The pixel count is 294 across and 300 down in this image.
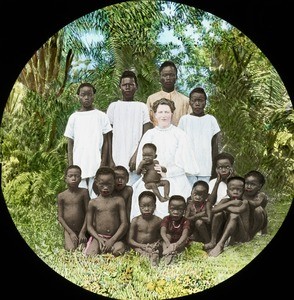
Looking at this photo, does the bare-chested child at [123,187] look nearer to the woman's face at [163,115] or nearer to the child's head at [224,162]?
the woman's face at [163,115]

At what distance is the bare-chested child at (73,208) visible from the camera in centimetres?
643

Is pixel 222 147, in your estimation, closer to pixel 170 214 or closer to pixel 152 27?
pixel 170 214

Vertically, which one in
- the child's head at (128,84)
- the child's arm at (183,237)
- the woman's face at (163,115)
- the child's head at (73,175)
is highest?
the child's head at (128,84)

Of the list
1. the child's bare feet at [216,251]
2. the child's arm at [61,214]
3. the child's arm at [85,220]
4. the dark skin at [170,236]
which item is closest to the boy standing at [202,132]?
the dark skin at [170,236]

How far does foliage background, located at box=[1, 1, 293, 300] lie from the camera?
21.0 feet

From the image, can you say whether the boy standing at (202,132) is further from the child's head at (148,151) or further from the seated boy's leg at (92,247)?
the seated boy's leg at (92,247)

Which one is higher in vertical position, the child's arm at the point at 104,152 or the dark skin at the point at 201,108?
the dark skin at the point at 201,108

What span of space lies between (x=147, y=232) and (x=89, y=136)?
910 millimetres

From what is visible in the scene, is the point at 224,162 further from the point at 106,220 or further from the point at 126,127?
the point at 106,220

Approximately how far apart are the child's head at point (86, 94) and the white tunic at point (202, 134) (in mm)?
746

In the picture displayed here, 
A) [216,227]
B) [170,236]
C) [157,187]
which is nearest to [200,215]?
[216,227]

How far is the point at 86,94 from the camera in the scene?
6422 millimetres

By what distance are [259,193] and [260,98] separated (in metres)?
0.77

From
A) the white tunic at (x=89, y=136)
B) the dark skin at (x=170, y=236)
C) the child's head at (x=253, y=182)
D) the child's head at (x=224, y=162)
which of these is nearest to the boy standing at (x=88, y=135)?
the white tunic at (x=89, y=136)
